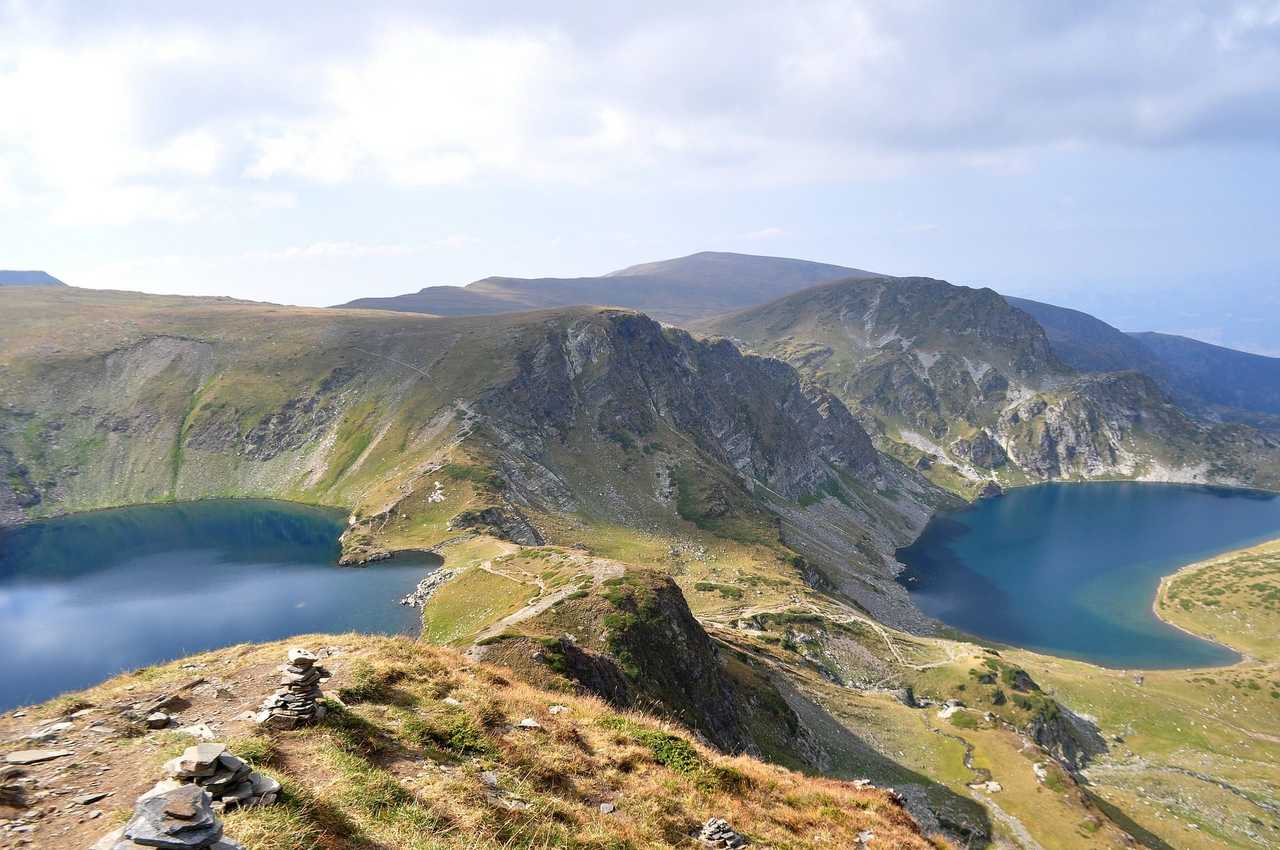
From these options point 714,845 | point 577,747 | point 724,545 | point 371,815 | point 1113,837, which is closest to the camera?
point 371,815

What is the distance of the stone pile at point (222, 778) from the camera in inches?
450

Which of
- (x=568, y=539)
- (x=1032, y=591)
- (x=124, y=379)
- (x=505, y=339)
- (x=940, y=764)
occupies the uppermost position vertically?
(x=505, y=339)

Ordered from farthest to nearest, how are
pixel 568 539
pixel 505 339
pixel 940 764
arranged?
1. pixel 505 339
2. pixel 568 539
3. pixel 940 764

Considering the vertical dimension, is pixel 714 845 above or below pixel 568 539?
above

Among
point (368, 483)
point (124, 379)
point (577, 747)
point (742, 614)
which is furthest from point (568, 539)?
point (124, 379)

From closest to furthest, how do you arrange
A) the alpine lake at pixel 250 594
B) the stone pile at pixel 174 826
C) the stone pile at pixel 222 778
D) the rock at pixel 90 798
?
the stone pile at pixel 174 826
the stone pile at pixel 222 778
the rock at pixel 90 798
the alpine lake at pixel 250 594

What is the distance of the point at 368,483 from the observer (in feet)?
504

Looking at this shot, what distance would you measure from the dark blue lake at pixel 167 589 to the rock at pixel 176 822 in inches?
2500

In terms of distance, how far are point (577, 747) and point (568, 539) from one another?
105 meters

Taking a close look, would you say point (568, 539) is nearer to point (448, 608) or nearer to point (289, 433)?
point (448, 608)

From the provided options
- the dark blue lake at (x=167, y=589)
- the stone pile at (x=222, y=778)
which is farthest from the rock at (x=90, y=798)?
the dark blue lake at (x=167, y=589)

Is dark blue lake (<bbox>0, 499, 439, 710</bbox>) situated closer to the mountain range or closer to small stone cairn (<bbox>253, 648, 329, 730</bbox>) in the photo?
the mountain range

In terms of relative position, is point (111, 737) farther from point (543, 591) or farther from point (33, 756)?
point (543, 591)

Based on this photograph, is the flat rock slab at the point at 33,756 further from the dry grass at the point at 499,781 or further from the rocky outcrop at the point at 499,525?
the rocky outcrop at the point at 499,525
